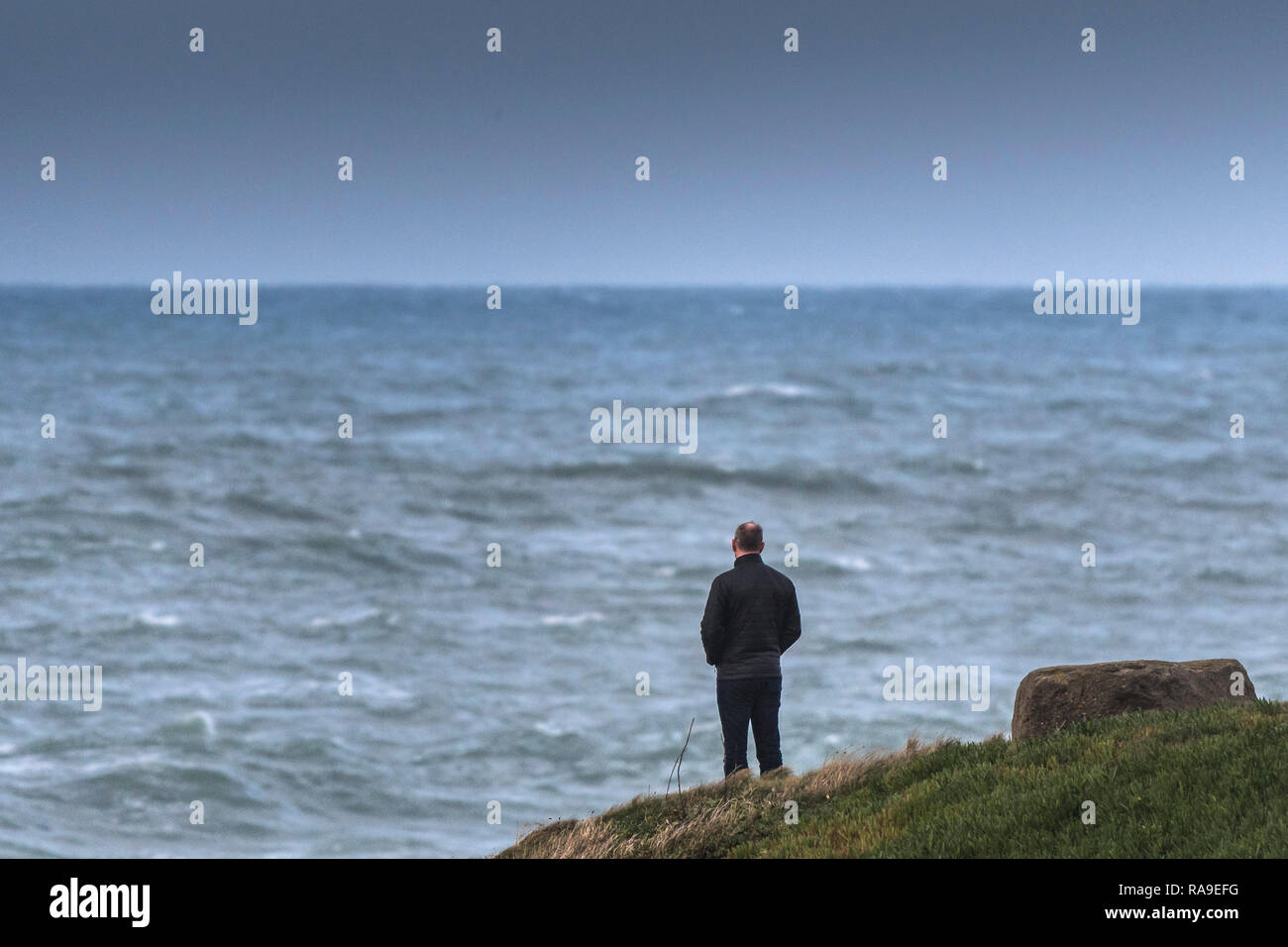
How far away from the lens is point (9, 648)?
34.3m

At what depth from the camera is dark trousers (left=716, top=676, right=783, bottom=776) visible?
11.6m

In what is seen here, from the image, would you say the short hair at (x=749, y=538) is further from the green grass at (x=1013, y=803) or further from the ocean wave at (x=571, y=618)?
the ocean wave at (x=571, y=618)

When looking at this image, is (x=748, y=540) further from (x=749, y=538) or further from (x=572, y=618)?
(x=572, y=618)

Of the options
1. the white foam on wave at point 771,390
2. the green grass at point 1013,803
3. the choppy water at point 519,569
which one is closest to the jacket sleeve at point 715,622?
the green grass at point 1013,803

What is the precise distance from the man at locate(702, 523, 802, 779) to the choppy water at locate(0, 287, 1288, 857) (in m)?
12.7

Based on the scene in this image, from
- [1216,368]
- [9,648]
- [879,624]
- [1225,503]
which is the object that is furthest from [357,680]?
[1216,368]

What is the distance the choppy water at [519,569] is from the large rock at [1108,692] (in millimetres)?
12915

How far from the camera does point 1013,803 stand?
907 centimetres

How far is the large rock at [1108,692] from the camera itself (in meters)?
11.0

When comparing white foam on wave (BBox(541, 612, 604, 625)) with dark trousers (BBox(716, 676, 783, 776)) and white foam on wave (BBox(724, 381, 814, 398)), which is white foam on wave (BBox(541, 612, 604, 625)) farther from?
white foam on wave (BBox(724, 381, 814, 398))

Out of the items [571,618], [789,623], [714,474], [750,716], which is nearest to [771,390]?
[714,474]

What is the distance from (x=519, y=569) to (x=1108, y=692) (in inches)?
1303
